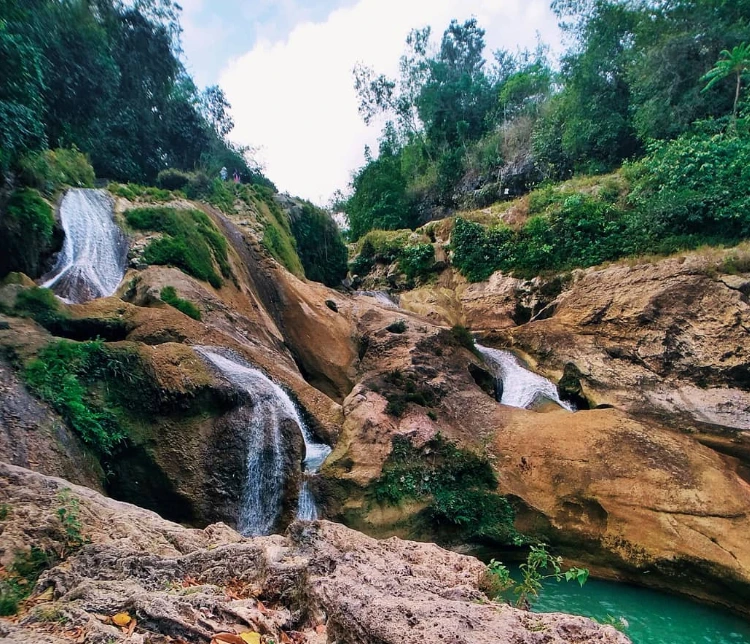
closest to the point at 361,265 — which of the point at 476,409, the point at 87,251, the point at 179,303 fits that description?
the point at 87,251

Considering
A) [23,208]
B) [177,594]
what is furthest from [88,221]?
[177,594]

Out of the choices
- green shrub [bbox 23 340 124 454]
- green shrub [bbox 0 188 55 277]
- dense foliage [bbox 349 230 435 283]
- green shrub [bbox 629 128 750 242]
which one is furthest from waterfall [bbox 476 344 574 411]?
green shrub [bbox 0 188 55 277]

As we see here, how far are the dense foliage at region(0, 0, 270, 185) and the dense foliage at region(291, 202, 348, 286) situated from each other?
1067 centimetres

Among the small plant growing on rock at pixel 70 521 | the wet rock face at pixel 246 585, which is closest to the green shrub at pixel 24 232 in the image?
the wet rock face at pixel 246 585

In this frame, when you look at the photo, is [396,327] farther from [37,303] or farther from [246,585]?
[246,585]

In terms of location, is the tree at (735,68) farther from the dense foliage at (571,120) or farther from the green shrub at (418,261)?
the green shrub at (418,261)

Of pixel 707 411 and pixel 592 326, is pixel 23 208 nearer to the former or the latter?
pixel 592 326

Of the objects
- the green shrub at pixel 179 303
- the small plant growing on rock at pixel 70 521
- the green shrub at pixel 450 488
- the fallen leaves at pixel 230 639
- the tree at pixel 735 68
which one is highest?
the tree at pixel 735 68

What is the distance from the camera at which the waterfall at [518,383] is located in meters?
16.4

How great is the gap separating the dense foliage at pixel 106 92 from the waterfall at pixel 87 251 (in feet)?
8.26

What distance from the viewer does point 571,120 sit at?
1200 inches

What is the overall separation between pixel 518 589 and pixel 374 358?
33.5 ft

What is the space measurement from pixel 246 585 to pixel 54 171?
17382 millimetres

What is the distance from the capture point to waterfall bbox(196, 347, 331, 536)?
31.5ft
